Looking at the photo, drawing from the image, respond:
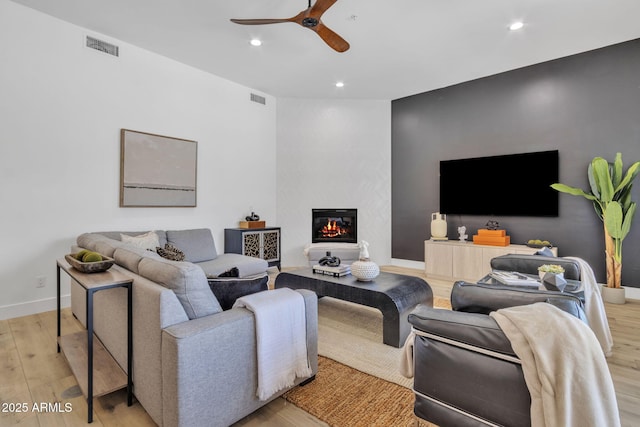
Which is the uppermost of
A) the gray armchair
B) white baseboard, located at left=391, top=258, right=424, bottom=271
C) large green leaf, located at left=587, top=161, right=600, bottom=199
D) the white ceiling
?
the white ceiling

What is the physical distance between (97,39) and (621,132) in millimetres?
6522

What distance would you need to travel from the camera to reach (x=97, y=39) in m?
3.68

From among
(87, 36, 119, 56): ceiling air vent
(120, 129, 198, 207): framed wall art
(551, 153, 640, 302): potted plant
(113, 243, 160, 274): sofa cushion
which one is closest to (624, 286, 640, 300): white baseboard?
(551, 153, 640, 302): potted plant

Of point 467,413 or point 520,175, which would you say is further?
point 520,175

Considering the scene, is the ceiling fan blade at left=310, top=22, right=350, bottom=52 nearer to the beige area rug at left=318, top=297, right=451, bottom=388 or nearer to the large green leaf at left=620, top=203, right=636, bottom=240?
the beige area rug at left=318, top=297, right=451, bottom=388

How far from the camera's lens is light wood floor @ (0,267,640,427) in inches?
67.1

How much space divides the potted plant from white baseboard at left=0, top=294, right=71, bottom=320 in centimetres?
623

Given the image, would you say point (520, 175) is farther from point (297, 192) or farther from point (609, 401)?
point (609, 401)

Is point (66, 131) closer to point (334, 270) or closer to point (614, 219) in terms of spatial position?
point (334, 270)

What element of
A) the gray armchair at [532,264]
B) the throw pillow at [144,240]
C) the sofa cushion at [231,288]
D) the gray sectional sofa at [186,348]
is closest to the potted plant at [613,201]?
the gray armchair at [532,264]

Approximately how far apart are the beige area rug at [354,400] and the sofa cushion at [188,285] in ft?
2.60

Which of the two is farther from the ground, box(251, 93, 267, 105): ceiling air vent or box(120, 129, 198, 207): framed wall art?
box(251, 93, 267, 105): ceiling air vent

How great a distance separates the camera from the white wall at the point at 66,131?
3146mm

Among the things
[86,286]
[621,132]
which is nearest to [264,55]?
[86,286]
